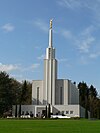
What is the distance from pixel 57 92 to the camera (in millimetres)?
86250

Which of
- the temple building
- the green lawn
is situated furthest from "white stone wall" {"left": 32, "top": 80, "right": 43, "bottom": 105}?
the green lawn

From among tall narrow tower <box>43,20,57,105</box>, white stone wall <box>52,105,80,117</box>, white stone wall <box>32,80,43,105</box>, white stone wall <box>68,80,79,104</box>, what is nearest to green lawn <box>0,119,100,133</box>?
white stone wall <box>52,105,80,117</box>

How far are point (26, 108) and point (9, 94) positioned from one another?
655 cm

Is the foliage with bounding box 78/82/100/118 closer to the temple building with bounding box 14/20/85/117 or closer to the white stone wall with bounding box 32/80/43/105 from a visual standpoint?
the temple building with bounding box 14/20/85/117

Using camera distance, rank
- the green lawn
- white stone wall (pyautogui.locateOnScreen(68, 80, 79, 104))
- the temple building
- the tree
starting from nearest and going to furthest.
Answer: the green lawn < the tree < the temple building < white stone wall (pyautogui.locateOnScreen(68, 80, 79, 104))

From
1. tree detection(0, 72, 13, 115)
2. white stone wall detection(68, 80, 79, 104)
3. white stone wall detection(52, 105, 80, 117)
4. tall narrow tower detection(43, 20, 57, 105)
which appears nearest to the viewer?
tree detection(0, 72, 13, 115)

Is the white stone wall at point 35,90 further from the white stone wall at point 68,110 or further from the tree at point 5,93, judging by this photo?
the tree at point 5,93

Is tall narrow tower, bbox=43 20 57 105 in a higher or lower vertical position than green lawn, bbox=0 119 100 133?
higher

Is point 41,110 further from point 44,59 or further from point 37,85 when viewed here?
point 44,59

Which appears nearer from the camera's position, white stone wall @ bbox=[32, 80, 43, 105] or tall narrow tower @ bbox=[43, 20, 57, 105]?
tall narrow tower @ bbox=[43, 20, 57, 105]

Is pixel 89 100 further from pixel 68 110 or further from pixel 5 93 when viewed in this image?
pixel 5 93

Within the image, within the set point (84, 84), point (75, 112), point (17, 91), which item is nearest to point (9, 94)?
point (17, 91)

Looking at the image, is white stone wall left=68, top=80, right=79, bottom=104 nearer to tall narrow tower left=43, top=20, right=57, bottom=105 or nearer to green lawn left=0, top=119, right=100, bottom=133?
tall narrow tower left=43, top=20, right=57, bottom=105

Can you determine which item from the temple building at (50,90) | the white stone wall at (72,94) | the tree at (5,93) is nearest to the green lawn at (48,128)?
the tree at (5,93)
